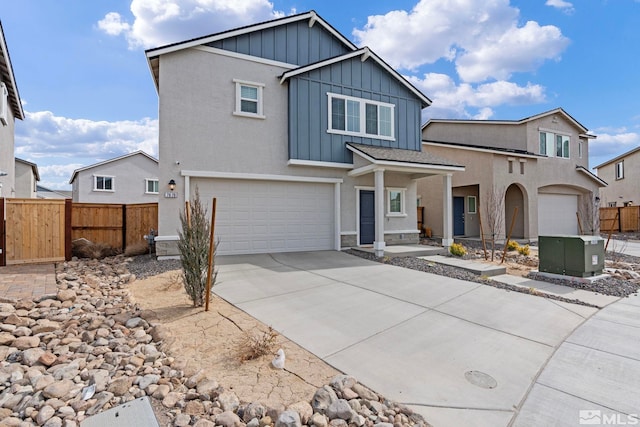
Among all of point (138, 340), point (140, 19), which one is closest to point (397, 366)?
point (138, 340)

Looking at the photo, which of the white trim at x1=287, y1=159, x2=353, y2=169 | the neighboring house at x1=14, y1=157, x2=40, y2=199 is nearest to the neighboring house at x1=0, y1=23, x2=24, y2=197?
the white trim at x1=287, y1=159, x2=353, y2=169

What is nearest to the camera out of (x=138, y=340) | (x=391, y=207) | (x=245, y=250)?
(x=138, y=340)

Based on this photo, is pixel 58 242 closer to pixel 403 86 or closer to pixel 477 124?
pixel 403 86

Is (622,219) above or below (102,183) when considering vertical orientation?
below

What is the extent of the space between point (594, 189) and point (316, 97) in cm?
1816

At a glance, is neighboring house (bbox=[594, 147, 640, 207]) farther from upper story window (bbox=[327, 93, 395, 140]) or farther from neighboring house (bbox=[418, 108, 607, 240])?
upper story window (bbox=[327, 93, 395, 140])

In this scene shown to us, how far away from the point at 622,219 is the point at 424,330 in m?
26.3

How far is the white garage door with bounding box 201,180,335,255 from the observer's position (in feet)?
34.1

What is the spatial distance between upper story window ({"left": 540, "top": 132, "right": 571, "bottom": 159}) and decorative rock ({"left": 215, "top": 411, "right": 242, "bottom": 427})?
66.0 feet

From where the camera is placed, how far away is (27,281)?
21.2 ft

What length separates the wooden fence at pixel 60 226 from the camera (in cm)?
836

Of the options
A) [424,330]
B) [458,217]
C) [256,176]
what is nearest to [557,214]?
[458,217]

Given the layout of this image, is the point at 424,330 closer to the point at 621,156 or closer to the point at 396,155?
the point at 396,155

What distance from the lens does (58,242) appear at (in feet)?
29.4
